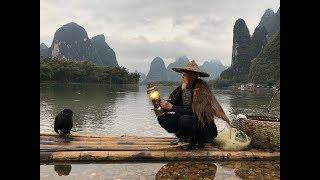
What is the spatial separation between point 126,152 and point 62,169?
99cm

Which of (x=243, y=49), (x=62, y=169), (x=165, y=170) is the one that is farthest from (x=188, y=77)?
(x=243, y=49)

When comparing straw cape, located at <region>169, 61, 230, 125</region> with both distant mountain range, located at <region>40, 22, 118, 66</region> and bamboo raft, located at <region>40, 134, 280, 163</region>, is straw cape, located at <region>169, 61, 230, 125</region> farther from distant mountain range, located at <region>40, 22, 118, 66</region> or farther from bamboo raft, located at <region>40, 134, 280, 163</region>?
distant mountain range, located at <region>40, 22, 118, 66</region>

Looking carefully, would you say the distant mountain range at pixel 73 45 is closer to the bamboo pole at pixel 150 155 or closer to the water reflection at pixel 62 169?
the bamboo pole at pixel 150 155

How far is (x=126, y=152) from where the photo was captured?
5383 mm

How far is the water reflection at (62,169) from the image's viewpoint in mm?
4578

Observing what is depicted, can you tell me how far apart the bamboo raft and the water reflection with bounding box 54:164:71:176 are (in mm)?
175

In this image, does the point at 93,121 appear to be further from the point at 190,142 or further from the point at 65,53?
the point at 65,53

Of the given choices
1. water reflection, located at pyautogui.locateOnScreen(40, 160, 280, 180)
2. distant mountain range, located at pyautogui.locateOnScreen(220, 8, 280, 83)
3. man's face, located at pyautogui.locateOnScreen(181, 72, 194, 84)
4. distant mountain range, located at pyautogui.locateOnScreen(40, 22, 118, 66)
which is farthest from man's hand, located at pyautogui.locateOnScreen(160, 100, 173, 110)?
distant mountain range, located at pyautogui.locateOnScreen(40, 22, 118, 66)

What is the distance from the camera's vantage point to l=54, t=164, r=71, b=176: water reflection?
180 inches

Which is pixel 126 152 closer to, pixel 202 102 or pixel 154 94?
pixel 154 94

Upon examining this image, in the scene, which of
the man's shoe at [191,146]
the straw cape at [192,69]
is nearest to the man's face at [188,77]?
the straw cape at [192,69]
